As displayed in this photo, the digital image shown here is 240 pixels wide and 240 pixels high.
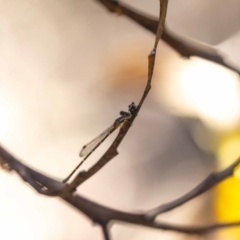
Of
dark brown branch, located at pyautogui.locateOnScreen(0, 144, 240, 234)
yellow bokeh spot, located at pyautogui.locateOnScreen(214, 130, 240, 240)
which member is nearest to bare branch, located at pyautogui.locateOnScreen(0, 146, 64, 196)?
dark brown branch, located at pyautogui.locateOnScreen(0, 144, 240, 234)

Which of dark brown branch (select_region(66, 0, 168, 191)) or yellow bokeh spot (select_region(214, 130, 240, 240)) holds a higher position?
dark brown branch (select_region(66, 0, 168, 191))

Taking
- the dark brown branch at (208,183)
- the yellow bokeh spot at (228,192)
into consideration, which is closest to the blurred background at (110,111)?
the yellow bokeh spot at (228,192)

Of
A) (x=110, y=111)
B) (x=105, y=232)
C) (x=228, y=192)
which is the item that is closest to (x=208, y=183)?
(x=105, y=232)

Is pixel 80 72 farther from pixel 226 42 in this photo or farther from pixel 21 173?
pixel 21 173

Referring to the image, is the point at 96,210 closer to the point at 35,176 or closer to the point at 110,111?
the point at 35,176

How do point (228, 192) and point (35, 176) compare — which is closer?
point (35, 176)

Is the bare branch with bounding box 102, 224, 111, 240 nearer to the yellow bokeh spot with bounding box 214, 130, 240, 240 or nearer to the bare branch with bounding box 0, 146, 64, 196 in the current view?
the bare branch with bounding box 0, 146, 64, 196

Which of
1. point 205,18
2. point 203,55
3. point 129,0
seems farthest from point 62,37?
point 203,55
